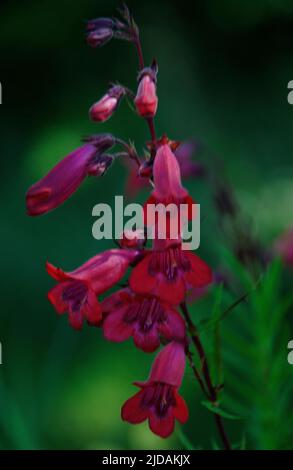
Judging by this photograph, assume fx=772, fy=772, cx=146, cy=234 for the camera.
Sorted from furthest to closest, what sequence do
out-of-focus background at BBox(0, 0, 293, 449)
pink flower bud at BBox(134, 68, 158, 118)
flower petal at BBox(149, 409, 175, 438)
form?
out-of-focus background at BBox(0, 0, 293, 449) → flower petal at BBox(149, 409, 175, 438) → pink flower bud at BBox(134, 68, 158, 118)

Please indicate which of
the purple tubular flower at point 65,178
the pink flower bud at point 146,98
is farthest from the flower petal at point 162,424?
the pink flower bud at point 146,98

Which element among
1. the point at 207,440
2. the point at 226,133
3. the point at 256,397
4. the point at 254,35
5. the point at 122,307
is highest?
the point at 254,35

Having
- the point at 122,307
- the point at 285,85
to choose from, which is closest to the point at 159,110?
the point at 285,85

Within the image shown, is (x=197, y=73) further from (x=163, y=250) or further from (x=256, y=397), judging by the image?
(x=163, y=250)

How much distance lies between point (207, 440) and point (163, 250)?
6.02ft

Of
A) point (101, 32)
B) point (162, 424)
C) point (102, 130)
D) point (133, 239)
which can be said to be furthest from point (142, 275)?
point (102, 130)

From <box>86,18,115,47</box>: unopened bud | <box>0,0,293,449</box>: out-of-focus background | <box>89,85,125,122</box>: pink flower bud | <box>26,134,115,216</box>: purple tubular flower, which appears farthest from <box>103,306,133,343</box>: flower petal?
<box>0,0,293,449</box>: out-of-focus background

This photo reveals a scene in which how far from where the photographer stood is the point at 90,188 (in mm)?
4312

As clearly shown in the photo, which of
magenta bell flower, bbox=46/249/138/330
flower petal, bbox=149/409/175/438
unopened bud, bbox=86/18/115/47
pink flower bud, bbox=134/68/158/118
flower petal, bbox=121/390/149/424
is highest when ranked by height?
unopened bud, bbox=86/18/115/47

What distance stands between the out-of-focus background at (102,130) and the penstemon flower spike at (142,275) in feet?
3.82

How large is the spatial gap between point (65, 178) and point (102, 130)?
9.46 feet

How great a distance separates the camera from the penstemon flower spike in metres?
1.44

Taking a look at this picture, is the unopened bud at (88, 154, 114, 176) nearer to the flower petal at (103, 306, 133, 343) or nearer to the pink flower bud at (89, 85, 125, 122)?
the pink flower bud at (89, 85, 125, 122)

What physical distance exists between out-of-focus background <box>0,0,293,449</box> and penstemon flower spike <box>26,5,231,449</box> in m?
1.16
